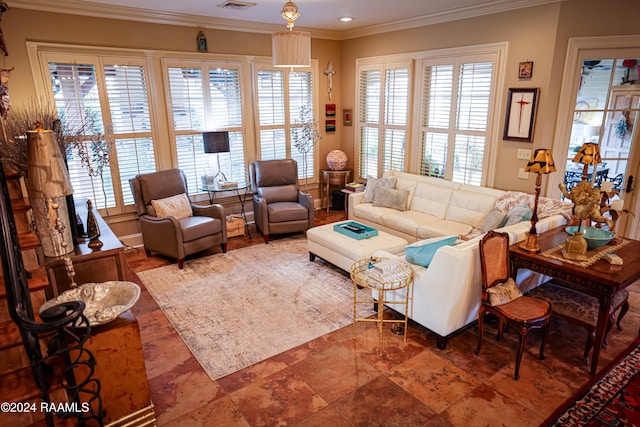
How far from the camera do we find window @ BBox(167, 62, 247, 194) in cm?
550

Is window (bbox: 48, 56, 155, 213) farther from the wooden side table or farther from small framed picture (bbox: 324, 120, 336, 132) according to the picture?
small framed picture (bbox: 324, 120, 336, 132)

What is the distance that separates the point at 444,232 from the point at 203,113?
12.0 feet

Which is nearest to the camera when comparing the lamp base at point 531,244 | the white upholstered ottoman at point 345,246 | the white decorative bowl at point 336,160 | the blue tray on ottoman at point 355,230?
the lamp base at point 531,244

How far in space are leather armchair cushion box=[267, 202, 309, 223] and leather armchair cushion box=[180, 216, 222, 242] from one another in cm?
76

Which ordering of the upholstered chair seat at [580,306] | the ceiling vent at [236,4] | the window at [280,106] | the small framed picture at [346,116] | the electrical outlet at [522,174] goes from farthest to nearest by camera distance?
the small framed picture at [346,116] < the window at [280,106] < the electrical outlet at [522,174] < the ceiling vent at [236,4] < the upholstered chair seat at [580,306]

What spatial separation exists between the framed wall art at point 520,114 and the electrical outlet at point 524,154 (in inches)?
4.7

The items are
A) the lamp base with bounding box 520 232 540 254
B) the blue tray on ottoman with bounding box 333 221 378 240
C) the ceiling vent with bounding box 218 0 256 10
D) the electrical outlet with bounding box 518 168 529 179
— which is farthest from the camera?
the electrical outlet with bounding box 518 168 529 179

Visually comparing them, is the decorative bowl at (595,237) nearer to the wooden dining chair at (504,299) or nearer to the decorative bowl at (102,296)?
the wooden dining chair at (504,299)

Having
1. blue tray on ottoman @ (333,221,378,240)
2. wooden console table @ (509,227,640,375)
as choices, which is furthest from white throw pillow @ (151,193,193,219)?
wooden console table @ (509,227,640,375)

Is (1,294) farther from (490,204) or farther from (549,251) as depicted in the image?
(490,204)

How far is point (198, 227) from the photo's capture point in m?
4.91

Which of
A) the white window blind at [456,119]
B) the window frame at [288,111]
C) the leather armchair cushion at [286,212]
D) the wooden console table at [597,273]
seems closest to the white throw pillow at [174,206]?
the leather armchair cushion at [286,212]

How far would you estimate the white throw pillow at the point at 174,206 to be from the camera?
197 inches

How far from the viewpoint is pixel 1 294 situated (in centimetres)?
198
